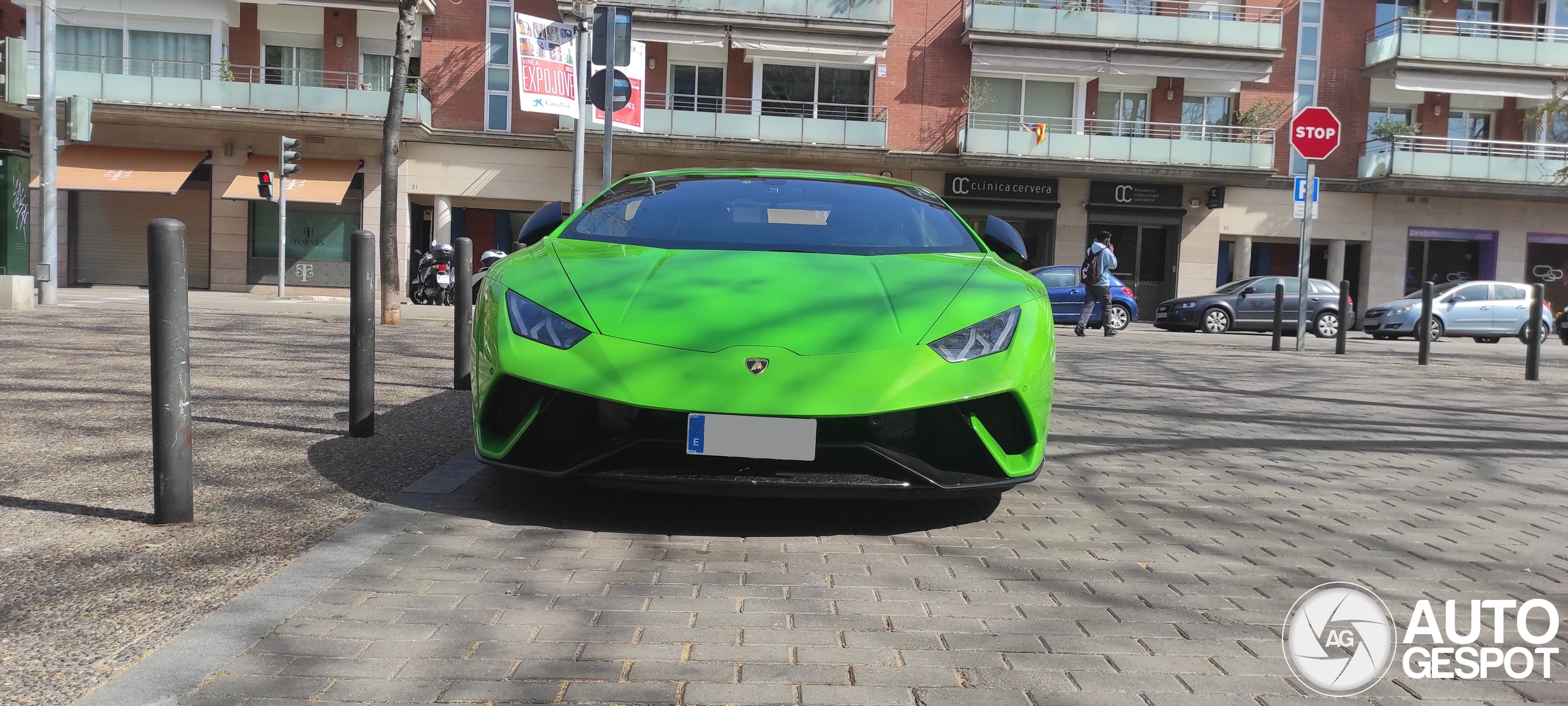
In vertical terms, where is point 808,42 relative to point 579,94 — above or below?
above

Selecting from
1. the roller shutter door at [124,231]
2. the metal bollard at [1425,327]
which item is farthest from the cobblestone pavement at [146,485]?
the roller shutter door at [124,231]

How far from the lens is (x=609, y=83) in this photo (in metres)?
11.1

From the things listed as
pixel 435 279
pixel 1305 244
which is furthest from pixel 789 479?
pixel 435 279

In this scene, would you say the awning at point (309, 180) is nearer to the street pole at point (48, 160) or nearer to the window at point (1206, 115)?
the street pole at point (48, 160)

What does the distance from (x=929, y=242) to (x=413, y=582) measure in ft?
8.26

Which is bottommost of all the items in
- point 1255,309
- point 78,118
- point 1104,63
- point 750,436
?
point 750,436

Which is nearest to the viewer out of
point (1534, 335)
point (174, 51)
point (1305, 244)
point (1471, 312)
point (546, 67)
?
point (1534, 335)

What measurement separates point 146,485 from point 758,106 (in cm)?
2431

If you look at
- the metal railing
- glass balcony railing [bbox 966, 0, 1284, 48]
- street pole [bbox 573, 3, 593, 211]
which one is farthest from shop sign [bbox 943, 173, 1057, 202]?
street pole [bbox 573, 3, 593, 211]

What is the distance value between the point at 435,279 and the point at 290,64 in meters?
8.84

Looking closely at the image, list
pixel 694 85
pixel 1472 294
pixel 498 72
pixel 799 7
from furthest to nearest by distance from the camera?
1. pixel 694 85
2. pixel 498 72
3. pixel 799 7
4. pixel 1472 294

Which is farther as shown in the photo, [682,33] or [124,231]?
[124,231]

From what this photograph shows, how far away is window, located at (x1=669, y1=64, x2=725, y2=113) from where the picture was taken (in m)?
27.9

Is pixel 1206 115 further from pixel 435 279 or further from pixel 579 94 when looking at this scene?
pixel 579 94
